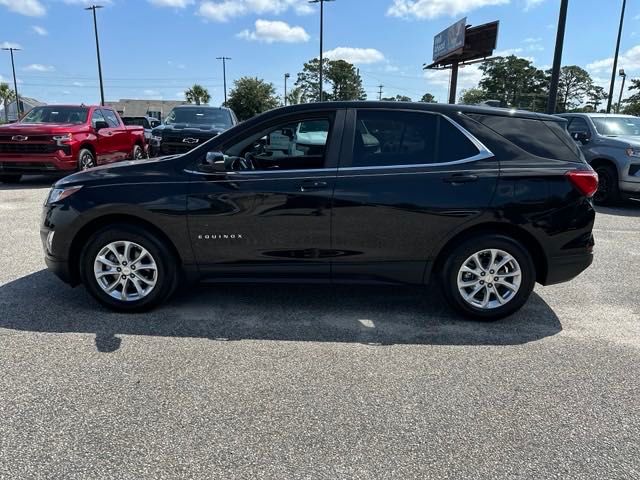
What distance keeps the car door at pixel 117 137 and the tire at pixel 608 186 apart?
454 inches

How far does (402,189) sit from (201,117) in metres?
10.8

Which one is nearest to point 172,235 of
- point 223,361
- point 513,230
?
point 223,361

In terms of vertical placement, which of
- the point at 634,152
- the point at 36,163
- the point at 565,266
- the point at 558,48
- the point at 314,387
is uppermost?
the point at 558,48

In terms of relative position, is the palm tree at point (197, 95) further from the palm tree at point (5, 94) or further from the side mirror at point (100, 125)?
the side mirror at point (100, 125)

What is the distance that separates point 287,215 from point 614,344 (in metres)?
2.67

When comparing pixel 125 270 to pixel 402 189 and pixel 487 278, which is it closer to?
pixel 402 189

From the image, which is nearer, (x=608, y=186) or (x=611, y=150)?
(x=611, y=150)

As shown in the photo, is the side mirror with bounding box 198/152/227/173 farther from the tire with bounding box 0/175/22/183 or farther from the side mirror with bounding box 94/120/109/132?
the tire with bounding box 0/175/22/183

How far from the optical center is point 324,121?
4051mm

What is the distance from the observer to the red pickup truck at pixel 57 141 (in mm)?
11062

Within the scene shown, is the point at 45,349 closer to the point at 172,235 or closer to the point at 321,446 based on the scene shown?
the point at 172,235

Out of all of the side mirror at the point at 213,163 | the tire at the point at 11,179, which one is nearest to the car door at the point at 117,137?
the tire at the point at 11,179

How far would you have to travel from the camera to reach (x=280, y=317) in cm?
411

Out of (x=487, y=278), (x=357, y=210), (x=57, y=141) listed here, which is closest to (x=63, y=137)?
(x=57, y=141)
